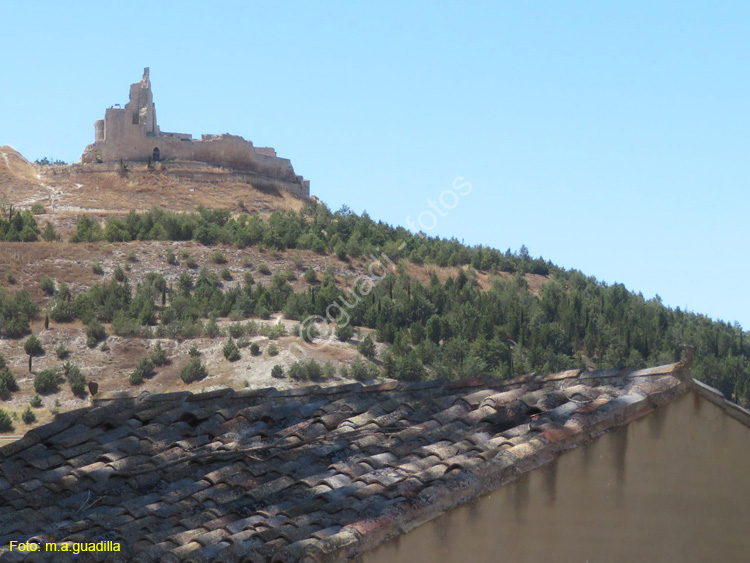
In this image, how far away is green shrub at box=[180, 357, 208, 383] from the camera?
36.8 m

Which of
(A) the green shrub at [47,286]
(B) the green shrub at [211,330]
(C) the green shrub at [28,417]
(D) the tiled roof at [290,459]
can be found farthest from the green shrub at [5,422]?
(D) the tiled roof at [290,459]

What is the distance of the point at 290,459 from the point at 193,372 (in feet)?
104

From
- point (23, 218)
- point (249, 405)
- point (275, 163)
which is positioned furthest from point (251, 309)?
point (249, 405)

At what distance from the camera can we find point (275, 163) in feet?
216

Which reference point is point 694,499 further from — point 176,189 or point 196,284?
point 176,189

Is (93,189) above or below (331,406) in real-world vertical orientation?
above

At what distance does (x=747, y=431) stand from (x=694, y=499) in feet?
1.73

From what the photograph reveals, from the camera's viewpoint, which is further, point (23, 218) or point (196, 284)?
point (23, 218)

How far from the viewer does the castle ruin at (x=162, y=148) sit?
63219 millimetres

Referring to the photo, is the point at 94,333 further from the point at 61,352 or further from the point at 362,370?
the point at 362,370

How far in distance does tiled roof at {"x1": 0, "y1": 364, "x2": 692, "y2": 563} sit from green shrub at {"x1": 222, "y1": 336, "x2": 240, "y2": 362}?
101 ft

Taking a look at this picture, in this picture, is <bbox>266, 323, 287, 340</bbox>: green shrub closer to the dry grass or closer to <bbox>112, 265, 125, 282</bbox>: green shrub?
the dry grass

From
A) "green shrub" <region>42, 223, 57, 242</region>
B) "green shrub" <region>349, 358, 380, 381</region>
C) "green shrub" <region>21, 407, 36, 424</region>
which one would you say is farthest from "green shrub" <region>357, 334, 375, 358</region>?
"green shrub" <region>42, 223, 57, 242</region>

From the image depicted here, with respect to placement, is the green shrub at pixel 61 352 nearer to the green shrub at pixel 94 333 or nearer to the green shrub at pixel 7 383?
the green shrub at pixel 94 333
